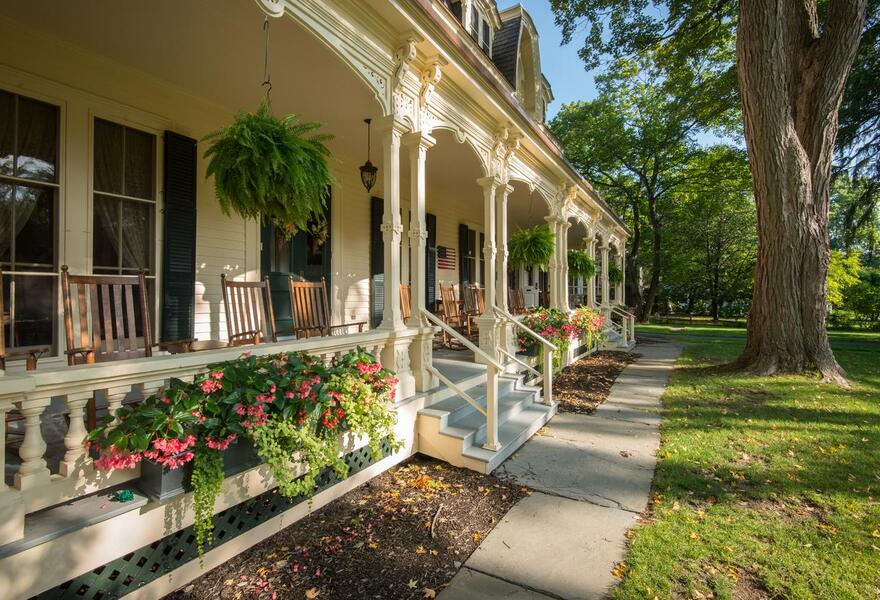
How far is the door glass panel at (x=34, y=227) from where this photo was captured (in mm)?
3088

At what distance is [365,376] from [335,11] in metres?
2.51

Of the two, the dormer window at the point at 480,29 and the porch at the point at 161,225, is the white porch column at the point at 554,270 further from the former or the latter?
the dormer window at the point at 480,29

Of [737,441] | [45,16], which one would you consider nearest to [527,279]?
[737,441]

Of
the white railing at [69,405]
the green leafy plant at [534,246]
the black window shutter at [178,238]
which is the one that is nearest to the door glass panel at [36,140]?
the black window shutter at [178,238]

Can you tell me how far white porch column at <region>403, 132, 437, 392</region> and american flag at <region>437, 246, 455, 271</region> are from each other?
4303mm

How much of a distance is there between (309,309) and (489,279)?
211 cm

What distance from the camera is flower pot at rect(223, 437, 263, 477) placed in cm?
203

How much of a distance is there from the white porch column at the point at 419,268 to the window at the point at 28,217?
9.04ft

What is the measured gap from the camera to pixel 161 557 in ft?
6.22

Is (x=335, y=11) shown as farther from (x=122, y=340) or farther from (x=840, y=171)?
(x=840, y=171)

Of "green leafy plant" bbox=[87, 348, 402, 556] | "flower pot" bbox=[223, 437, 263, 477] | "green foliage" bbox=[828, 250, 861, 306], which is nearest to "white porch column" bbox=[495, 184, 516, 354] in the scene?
"green leafy plant" bbox=[87, 348, 402, 556]

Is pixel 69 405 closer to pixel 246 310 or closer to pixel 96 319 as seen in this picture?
pixel 96 319

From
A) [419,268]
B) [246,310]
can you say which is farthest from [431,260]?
[246,310]

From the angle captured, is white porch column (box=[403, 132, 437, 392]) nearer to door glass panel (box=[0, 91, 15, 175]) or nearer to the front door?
the front door
